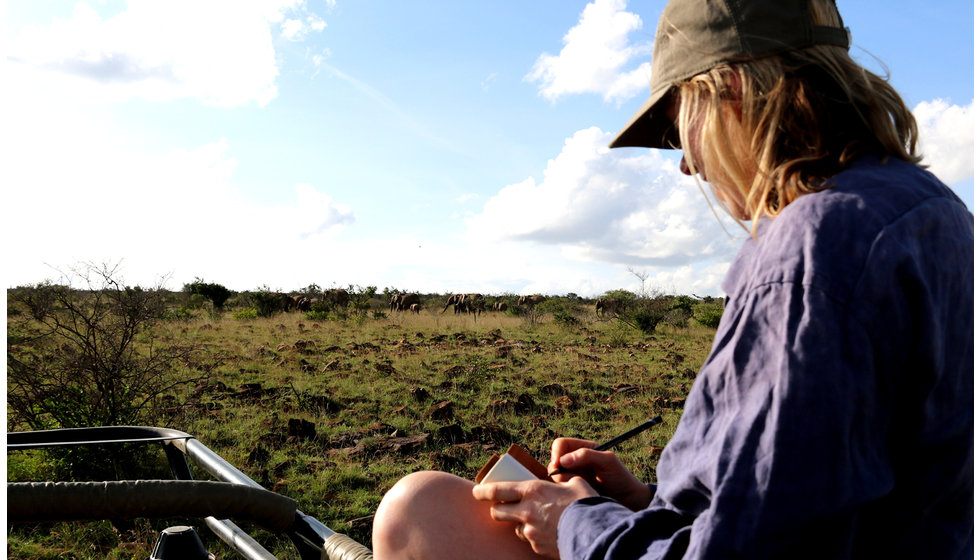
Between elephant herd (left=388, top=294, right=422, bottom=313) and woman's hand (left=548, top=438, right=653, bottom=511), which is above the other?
elephant herd (left=388, top=294, right=422, bottom=313)

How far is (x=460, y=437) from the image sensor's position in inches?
230

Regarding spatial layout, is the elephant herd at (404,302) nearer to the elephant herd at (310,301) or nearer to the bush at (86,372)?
the elephant herd at (310,301)

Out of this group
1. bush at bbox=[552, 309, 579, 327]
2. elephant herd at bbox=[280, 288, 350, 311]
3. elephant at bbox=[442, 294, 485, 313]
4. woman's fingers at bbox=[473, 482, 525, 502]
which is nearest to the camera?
woman's fingers at bbox=[473, 482, 525, 502]

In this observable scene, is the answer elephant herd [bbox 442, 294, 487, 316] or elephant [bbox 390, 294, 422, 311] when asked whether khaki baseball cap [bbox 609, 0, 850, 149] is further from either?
elephant [bbox 390, 294, 422, 311]

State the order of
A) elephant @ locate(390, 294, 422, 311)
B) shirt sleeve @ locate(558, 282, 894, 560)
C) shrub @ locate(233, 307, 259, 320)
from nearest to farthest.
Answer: shirt sleeve @ locate(558, 282, 894, 560), shrub @ locate(233, 307, 259, 320), elephant @ locate(390, 294, 422, 311)

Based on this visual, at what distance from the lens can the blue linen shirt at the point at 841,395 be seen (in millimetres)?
677

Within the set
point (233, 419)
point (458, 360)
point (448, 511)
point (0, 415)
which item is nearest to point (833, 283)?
point (448, 511)

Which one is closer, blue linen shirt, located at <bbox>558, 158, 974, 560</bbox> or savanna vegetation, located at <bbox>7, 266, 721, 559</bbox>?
blue linen shirt, located at <bbox>558, 158, 974, 560</bbox>

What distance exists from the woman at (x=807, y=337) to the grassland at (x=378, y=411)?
329cm

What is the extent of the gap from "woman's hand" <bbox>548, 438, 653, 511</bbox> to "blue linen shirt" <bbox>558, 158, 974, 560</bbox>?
1.30 ft

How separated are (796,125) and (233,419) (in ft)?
21.3

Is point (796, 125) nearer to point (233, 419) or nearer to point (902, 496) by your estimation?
point (902, 496)

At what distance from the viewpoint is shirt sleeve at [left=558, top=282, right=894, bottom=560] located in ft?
2.21

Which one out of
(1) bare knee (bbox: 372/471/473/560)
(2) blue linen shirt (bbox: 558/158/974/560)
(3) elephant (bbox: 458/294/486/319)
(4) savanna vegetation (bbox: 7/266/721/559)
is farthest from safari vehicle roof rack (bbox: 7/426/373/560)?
(3) elephant (bbox: 458/294/486/319)
